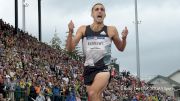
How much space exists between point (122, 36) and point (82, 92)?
63.7 feet

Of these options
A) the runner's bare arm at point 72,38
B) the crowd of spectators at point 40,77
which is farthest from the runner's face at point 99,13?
the crowd of spectators at point 40,77

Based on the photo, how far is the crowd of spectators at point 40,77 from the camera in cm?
2353

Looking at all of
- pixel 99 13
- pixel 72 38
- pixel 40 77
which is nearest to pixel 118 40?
pixel 99 13

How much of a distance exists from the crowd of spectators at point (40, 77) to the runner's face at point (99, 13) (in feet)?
22.7

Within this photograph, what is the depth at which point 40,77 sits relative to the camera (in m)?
26.7

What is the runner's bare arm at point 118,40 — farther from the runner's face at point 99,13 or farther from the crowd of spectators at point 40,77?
the crowd of spectators at point 40,77

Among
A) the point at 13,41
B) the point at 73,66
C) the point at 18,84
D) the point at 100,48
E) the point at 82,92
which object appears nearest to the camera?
the point at 100,48

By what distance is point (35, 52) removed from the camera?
A: 35.2 meters

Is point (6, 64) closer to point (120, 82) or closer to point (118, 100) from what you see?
point (118, 100)

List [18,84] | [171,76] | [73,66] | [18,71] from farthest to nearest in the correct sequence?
1. [171,76]
2. [73,66]
3. [18,71]
4. [18,84]

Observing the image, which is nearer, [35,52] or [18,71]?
[18,71]

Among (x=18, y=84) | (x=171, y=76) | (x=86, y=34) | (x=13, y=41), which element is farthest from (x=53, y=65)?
(x=171, y=76)

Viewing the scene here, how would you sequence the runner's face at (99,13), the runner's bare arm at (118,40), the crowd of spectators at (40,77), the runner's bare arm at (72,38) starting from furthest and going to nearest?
1. the crowd of spectators at (40,77)
2. the runner's bare arm at (118,40)
3. the runner's face at (99,13)
4. the runner's bare arm at (72,38)

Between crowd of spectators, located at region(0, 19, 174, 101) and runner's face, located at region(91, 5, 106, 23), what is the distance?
6.92 m
